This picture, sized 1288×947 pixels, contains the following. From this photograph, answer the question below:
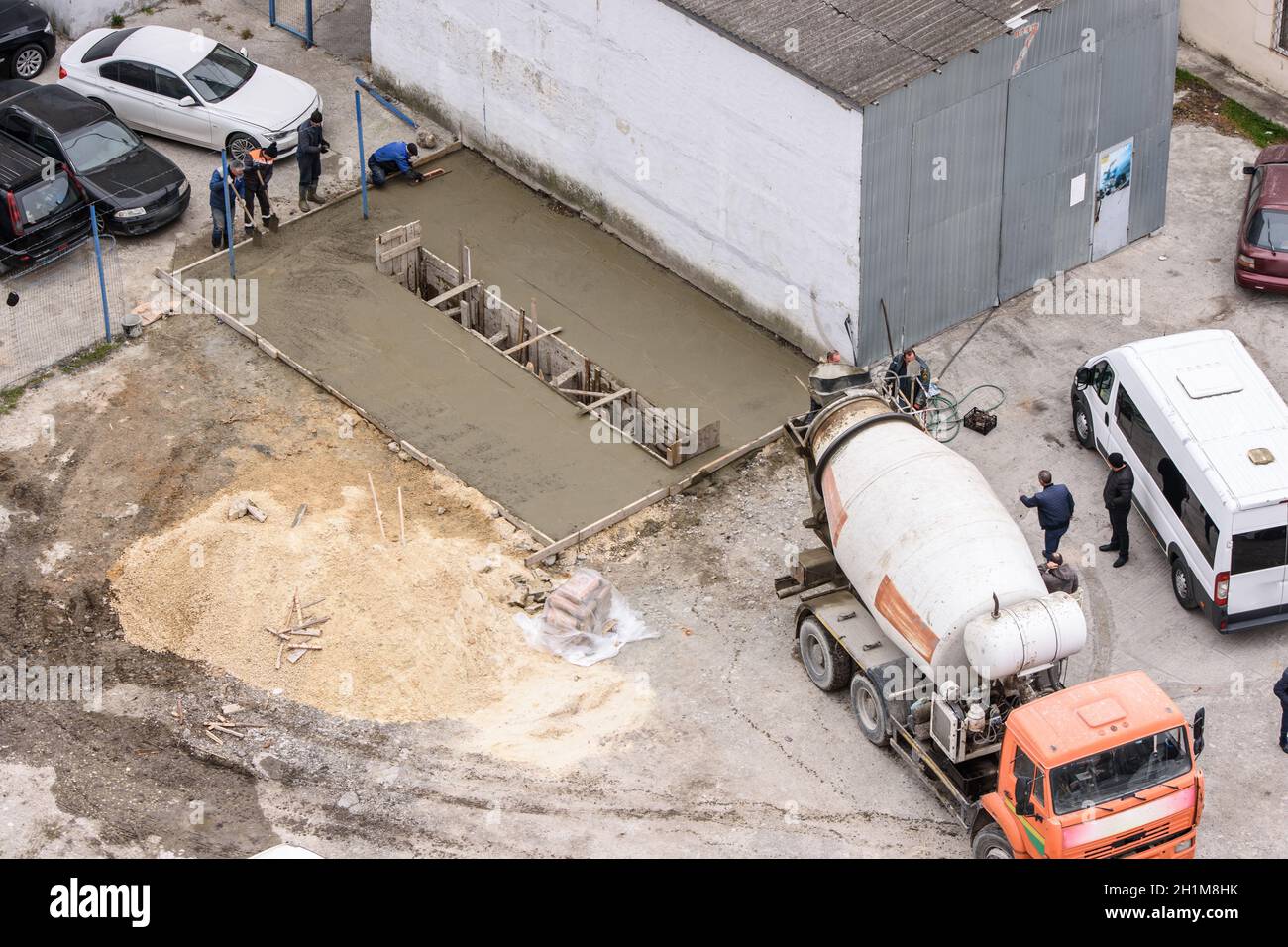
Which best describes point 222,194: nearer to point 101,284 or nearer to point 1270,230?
point 101,284

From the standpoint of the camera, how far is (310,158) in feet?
102

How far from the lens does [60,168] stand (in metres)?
29.7

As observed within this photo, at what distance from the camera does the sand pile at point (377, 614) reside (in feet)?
74.4

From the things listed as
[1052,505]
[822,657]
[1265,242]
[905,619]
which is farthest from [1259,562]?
[1265,242]

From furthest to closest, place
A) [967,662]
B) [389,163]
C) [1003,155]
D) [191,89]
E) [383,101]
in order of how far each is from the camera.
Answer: [383,101], [191,89], [389,163], [1003,155], [967,662]

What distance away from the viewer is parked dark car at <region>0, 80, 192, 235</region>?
30.4m

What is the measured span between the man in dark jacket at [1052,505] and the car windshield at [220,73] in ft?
52.1

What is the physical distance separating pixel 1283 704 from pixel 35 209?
1919 cm

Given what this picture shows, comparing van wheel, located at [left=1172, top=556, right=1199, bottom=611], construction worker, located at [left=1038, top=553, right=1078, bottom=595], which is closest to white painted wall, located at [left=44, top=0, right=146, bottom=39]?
construction worker, located at [left=1038, top=553, right=1078, bottom=595]

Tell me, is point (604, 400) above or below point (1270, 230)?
below

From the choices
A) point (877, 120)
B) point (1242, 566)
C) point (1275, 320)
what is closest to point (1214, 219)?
point (1275, 320)

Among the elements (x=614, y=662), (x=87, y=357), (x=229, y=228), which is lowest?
(x=614, y=662)

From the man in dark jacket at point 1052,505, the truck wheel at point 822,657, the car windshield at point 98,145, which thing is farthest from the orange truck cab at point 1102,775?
the car windshield at point 98,145

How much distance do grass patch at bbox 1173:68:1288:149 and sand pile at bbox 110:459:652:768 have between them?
15388 mm
